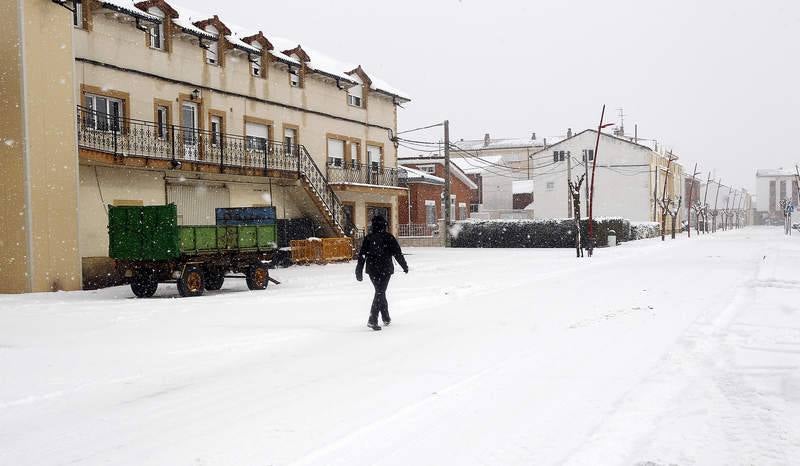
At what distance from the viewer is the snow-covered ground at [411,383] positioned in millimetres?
5117

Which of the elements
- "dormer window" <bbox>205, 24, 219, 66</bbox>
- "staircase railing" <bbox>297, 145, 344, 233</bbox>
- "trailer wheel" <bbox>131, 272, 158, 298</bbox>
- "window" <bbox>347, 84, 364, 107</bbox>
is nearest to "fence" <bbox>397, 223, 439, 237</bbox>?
"window" <bbox>347, 84, 364, 107</bbox>

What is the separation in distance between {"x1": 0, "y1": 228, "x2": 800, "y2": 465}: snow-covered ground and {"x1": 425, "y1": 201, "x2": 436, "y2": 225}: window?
117ft

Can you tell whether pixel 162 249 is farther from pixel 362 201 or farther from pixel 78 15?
pixel 362 201

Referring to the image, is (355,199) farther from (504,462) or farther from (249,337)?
(504,462)

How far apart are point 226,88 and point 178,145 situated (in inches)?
159

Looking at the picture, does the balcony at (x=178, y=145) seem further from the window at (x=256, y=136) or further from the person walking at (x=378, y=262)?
the person walking at (x=378, y=262)

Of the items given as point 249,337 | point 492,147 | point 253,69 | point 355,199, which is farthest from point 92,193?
point 492,147

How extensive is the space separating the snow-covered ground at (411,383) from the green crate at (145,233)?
235 cm

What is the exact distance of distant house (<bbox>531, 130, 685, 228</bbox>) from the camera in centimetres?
6788

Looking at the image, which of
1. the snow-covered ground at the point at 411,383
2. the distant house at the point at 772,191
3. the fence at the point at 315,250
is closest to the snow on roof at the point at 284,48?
the fence at the point at 315,250

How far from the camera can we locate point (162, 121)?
24938mm

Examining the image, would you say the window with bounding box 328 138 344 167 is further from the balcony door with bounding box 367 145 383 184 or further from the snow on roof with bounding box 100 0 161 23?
the snow on roof with bounding box 100 0 161 23

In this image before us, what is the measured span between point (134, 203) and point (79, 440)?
60.8 ft

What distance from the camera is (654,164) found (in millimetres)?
71062
